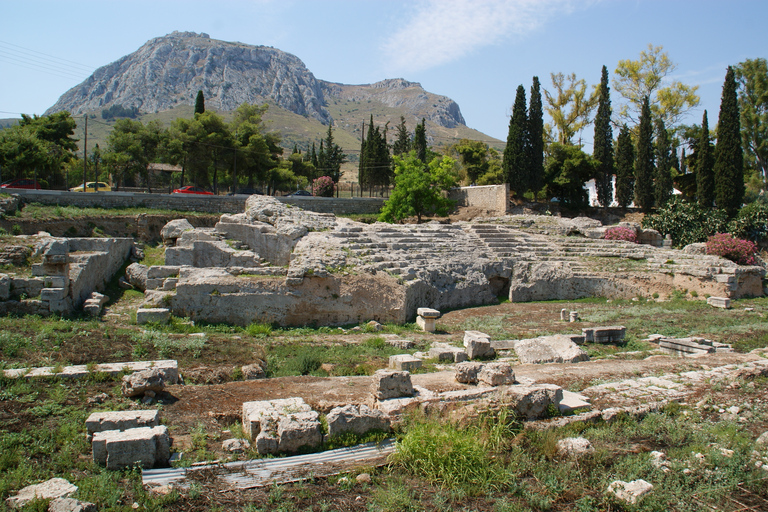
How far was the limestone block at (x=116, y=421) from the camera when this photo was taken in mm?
5352

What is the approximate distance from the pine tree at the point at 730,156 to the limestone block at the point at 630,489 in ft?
97.6

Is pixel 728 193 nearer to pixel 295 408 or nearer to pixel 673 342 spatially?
pixel 673 342

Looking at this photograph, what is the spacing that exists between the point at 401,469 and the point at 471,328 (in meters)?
8.97

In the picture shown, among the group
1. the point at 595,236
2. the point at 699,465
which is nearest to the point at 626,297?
the point at 595,236

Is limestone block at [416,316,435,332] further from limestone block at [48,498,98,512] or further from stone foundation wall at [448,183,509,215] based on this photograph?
stone foundation wall at [448,183,509,215]

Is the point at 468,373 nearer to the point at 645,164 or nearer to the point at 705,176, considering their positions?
the point at 705,176

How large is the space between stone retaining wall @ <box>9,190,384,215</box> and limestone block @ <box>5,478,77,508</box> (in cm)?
2317

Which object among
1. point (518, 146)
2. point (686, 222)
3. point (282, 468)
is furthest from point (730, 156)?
point (282, 468)

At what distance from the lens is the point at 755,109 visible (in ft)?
124

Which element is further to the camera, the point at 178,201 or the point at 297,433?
the point at 178,201

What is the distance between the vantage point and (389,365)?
9.30 m

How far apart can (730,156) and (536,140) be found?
11.9m

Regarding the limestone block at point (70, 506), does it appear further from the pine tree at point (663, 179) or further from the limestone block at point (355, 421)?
the pine tree at point (663, 179)

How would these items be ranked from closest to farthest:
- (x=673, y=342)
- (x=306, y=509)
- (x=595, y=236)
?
(x=306, y=509), (x=673, y=342), (x=595, y=236)
